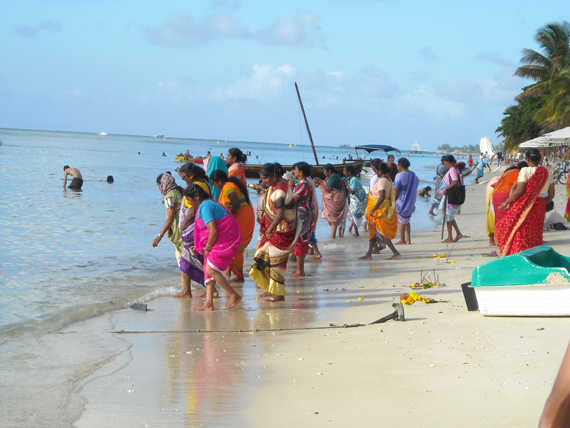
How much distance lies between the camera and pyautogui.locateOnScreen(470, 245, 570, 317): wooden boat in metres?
4.34

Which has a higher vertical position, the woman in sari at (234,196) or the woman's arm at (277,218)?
the woman in sari at (234,196)

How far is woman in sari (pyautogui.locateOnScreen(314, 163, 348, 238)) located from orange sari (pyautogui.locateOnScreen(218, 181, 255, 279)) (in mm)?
3163

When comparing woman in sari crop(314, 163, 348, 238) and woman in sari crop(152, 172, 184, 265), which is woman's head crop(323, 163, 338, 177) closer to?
woman in sari crop(314, 163, 348, 238)

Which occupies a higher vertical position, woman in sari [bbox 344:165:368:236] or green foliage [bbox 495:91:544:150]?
green foliage [bbox 495:91:544:150]

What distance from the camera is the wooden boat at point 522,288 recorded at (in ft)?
14.2

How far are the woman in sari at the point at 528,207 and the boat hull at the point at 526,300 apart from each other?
2.22m

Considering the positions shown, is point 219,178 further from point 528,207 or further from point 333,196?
point 333,196

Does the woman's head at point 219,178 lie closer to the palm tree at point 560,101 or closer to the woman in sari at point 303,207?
the woman in sari at point 303,207

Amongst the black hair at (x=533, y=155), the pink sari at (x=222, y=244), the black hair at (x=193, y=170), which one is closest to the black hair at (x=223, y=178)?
the black hair at (x=193, y=170)

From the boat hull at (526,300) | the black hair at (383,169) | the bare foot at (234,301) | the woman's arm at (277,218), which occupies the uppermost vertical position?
the black hair at (383,169)

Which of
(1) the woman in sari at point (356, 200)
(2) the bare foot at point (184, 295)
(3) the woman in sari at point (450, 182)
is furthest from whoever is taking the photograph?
(1) the woman in sari at point (356, 200)

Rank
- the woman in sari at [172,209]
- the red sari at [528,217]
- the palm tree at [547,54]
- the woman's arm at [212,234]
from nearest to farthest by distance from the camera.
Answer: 1. the woman's arm at [212,234]
2. the red sari at [528,217]
3. the woman in sari at [172,209]
4. the palm tree at [547,54]

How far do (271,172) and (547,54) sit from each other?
3517 centimetres

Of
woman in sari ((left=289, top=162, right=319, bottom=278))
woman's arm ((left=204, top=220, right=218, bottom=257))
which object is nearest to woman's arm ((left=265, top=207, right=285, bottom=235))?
woman's arm ((left=204, top=220, right=218, bottom=257))
